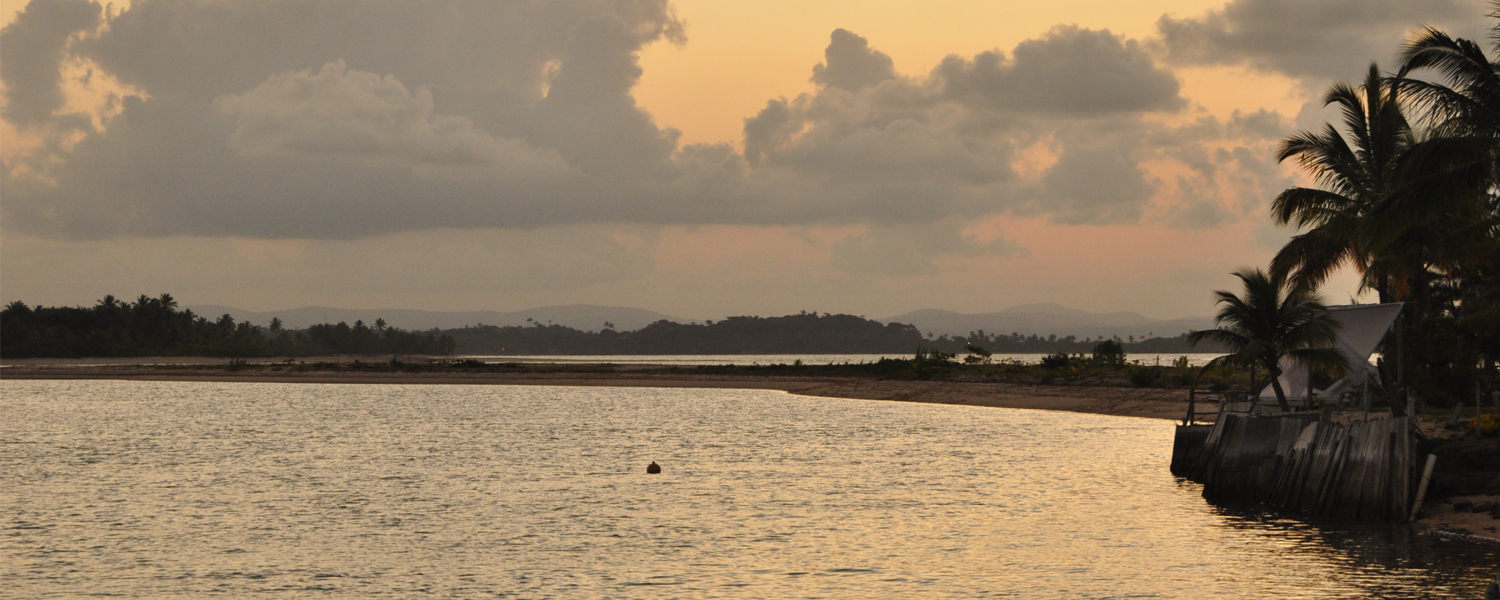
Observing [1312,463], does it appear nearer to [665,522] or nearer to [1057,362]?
[665,522]

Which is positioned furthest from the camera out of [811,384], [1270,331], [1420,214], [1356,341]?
[811,384]

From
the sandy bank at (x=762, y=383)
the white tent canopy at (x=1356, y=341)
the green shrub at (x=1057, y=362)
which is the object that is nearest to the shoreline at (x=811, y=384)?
the sandy bank at (x=762, y=383)

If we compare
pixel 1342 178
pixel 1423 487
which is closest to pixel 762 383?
pixel 1342 178

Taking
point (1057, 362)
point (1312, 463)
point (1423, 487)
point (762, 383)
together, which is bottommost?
point (1423, 487)

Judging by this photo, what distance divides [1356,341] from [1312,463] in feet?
51.3

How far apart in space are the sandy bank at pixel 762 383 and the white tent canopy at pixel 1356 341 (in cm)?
2031

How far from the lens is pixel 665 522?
31.6 metres

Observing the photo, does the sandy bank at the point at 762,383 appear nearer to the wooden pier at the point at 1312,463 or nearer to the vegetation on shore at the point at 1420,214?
the vegetation on shore at the point at 1420,214

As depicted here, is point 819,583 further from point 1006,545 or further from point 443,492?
point 443,492

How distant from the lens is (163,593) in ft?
73.7

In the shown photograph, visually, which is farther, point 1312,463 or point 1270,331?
point 1270,331

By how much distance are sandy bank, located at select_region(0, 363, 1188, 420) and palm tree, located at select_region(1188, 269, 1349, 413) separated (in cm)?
2948

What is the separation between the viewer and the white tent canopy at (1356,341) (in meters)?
43.1

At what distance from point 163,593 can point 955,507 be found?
2023cm
